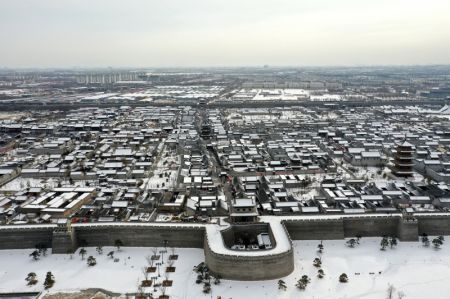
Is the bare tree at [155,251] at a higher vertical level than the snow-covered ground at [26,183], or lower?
lower

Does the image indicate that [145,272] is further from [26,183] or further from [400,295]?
[26,183]

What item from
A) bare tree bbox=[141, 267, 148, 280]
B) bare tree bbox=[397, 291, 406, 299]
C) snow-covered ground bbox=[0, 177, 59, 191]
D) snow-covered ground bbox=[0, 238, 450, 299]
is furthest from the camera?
snow-covered ground bbox=[0, 177, 59, 191]

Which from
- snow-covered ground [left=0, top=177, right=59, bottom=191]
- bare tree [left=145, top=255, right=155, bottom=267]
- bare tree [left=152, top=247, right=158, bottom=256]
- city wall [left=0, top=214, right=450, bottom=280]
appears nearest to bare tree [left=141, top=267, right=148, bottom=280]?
bare tree [left=145, top=255, right=155, bottom=267]

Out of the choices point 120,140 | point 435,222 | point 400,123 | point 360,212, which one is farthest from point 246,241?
point 400,123

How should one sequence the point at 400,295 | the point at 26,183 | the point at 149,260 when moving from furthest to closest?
the point at 26,183 < the point at 149,260 < the point at 400,295

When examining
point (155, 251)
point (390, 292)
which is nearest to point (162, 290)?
point (155, 251)

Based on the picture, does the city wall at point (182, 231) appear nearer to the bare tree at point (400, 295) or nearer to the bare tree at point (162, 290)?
the bare tree at point (162, 290)

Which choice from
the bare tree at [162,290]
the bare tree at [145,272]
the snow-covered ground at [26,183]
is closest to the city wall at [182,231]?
the bare tree at [145,272]

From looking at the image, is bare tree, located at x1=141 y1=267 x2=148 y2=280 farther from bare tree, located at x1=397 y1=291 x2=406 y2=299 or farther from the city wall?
bare tree, located at x1=397 y1=291 x2=406 y2=299
